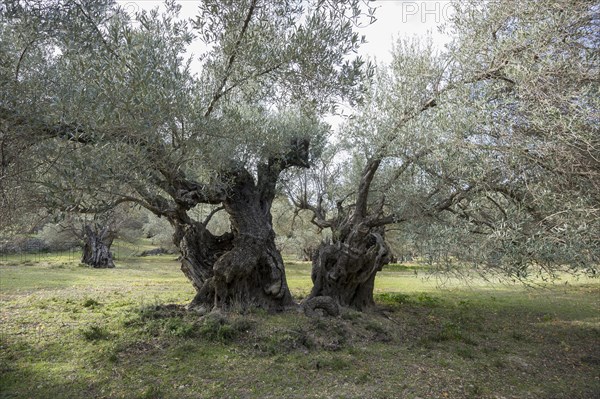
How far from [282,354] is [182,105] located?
5.62 meters

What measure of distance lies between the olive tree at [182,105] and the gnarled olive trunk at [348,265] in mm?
1415

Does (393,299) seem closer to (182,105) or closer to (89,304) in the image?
(89,304)

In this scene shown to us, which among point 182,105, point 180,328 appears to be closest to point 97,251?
point 180,328

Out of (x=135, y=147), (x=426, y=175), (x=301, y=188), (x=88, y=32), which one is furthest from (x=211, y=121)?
(x=301, y=188)

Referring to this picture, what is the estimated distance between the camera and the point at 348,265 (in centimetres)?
1245

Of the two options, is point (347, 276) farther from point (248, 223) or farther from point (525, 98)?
point (525, 98)

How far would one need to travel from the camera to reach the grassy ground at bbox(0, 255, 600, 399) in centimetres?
689

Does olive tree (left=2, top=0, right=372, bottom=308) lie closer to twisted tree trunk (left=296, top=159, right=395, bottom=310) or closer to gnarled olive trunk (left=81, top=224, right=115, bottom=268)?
twisted tree trunk (left=296, top=159, right=395, bottom=310)

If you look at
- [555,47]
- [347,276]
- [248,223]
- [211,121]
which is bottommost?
[347,276]

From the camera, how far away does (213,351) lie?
8.52 meters

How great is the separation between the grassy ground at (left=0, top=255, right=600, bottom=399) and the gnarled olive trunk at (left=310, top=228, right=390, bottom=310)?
1.18 m

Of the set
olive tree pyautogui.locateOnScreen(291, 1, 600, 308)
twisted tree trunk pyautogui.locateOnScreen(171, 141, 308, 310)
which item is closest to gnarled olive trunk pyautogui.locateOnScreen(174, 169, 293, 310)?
twisted tree trunk pyautogui.locateOnScreen(171, 141, 308, 310)

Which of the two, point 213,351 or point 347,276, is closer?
point 213,351

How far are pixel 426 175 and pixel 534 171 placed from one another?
9.53 feet
